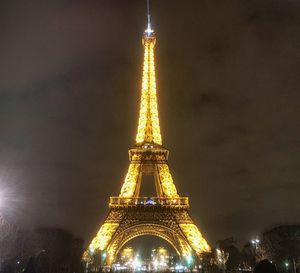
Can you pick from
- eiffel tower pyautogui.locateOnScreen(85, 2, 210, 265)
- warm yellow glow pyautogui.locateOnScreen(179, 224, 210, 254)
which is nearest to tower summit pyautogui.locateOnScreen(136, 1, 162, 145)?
eiffel tower pyautogui.locateOnScreen(85, 2, 210, 265)

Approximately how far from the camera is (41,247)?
43156mm

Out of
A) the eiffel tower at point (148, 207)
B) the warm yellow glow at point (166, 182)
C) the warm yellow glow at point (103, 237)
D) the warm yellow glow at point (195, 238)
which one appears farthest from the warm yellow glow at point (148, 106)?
the warm yellow glow at point (103, 237)

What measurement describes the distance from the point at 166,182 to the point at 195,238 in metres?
8.70

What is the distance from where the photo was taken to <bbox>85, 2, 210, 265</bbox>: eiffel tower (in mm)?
41688

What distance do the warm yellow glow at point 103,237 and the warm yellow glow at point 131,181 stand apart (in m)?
4.98

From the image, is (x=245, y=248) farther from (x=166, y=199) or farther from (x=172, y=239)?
(x=166, y=199)

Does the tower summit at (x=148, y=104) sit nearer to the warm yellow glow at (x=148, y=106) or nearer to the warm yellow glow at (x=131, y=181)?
the warm yellow glow at (x=148, y=106)

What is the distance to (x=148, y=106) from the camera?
51594mm

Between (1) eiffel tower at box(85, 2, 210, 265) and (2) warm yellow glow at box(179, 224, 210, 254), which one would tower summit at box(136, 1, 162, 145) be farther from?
(2) warm yellow glow at box(179, 224, 210, 254)

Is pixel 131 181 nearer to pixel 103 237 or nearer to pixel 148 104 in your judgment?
pixel 103 237

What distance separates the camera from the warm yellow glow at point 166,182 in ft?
149

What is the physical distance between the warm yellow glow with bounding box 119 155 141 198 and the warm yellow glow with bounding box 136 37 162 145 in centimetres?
374

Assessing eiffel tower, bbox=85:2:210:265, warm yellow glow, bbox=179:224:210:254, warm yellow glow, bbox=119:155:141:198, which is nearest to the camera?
warm yellow glow, bbox=179:224:210:254

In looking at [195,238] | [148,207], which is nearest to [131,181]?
[148,207]
